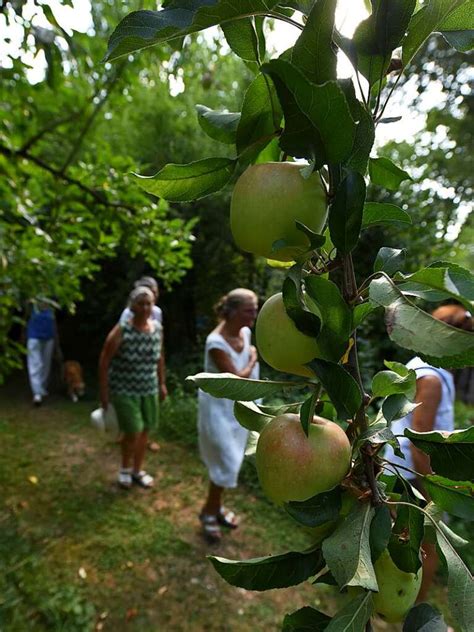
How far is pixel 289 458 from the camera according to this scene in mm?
561

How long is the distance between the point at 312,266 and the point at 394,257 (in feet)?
0.32

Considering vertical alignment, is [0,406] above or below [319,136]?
below

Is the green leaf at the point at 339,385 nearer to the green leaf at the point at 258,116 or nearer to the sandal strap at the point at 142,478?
the green leaf at the point at 258,116

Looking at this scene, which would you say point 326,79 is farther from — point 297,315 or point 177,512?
point 177,512

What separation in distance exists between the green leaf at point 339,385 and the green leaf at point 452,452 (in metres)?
0.09

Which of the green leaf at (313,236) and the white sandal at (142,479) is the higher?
the green leaf at (313,236)

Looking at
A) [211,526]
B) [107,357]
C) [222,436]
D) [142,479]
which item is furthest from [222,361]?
[142,479]

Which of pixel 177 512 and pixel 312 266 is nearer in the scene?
pixel 312 266

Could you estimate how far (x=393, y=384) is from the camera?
57 centimetres

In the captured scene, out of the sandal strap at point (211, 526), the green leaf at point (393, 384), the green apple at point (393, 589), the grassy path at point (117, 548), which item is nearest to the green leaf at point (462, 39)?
the green leaf at point (393, 384)

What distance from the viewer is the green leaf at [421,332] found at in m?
0.37

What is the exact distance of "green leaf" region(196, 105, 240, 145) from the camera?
61 centimetres

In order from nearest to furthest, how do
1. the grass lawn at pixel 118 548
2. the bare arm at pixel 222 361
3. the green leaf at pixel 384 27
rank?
the green leaf at pixel 384 27, the grass lawn at pixel 118 548, the bare arm at pixel 222 361

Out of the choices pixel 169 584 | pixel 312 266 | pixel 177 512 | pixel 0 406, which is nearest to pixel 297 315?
pixel 312 266
